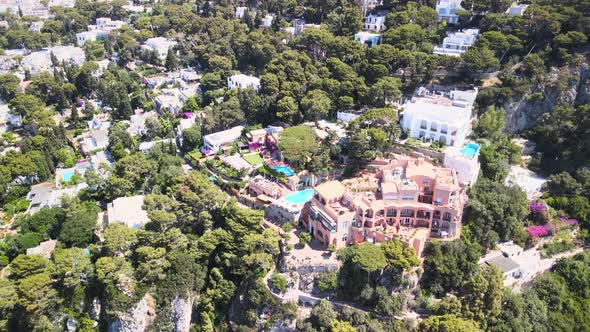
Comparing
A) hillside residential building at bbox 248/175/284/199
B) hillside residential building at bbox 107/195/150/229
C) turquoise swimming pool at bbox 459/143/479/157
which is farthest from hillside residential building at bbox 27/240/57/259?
turquoise swimming pool at bbox 459/143/479/157

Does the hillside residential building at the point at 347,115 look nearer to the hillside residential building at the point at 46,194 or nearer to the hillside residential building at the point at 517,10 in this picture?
the hillside residential building at the point at 517,10

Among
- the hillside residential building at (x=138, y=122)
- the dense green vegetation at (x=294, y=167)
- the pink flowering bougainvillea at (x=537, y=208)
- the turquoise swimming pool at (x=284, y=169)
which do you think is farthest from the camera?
the hillside residential building at (x=138, y=122)

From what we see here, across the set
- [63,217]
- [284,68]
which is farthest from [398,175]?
[63,217]

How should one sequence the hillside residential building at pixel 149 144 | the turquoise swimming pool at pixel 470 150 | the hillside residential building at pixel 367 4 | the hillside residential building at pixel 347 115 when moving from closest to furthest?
the turquoise swimming pool at pixel 470 150 < the hillside residential building at pixel 347 115 < the hillside residential building at pixel 149 144 < the hillside residential building at pixel 367 4

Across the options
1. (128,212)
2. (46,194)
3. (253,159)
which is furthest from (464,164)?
(46,194)

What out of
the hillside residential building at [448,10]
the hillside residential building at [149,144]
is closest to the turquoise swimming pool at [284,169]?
the hillside residential building at [149,144]

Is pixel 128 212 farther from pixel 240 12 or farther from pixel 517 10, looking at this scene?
pixel 517 10

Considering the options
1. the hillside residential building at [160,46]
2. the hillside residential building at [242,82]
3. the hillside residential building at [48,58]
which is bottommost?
the hillside residential building at [48,58]
